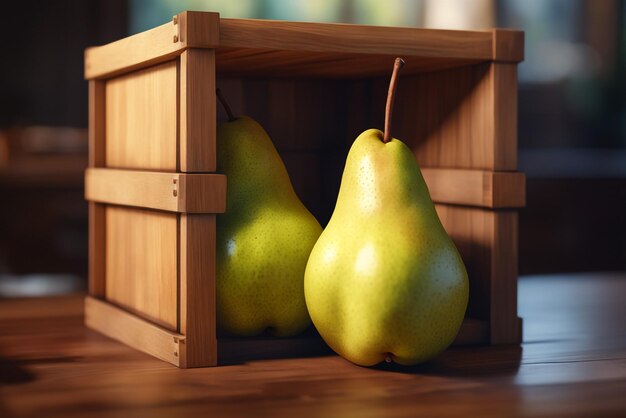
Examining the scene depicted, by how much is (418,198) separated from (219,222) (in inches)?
7.2

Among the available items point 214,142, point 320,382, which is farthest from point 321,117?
point 320,382

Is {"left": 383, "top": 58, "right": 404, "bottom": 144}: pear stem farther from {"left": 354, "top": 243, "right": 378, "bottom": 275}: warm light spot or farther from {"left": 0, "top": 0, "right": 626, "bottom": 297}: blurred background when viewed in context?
{"left": 0, "top": 0, "right": 626, "bottom": 297}: blurred background

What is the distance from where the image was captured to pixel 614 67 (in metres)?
3.82

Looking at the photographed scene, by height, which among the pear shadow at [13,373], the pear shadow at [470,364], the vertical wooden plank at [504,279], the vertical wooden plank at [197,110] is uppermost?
the vertical wooden plank at [197,110]

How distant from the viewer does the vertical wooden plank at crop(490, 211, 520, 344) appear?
35.2 inches

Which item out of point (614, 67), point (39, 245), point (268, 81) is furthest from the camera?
point (614, 67)

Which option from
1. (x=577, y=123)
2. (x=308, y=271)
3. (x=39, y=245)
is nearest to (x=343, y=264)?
(x=308, y=271)

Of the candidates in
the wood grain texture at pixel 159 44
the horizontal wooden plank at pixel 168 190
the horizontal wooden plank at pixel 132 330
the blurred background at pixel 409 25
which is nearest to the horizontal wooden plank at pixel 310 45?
the wood grain texture at pixel 159 44

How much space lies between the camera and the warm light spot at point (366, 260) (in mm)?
743

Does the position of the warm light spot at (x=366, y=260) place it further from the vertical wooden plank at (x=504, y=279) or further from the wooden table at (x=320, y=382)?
the vertical wooden plank at (x=504, y=279)

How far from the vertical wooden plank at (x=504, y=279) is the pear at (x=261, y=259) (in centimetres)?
16

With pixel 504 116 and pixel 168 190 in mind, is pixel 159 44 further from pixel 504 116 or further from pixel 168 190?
pixel 504 116

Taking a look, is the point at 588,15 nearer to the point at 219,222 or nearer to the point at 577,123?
the point at 577,123

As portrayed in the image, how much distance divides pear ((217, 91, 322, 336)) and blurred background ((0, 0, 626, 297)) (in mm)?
1893
